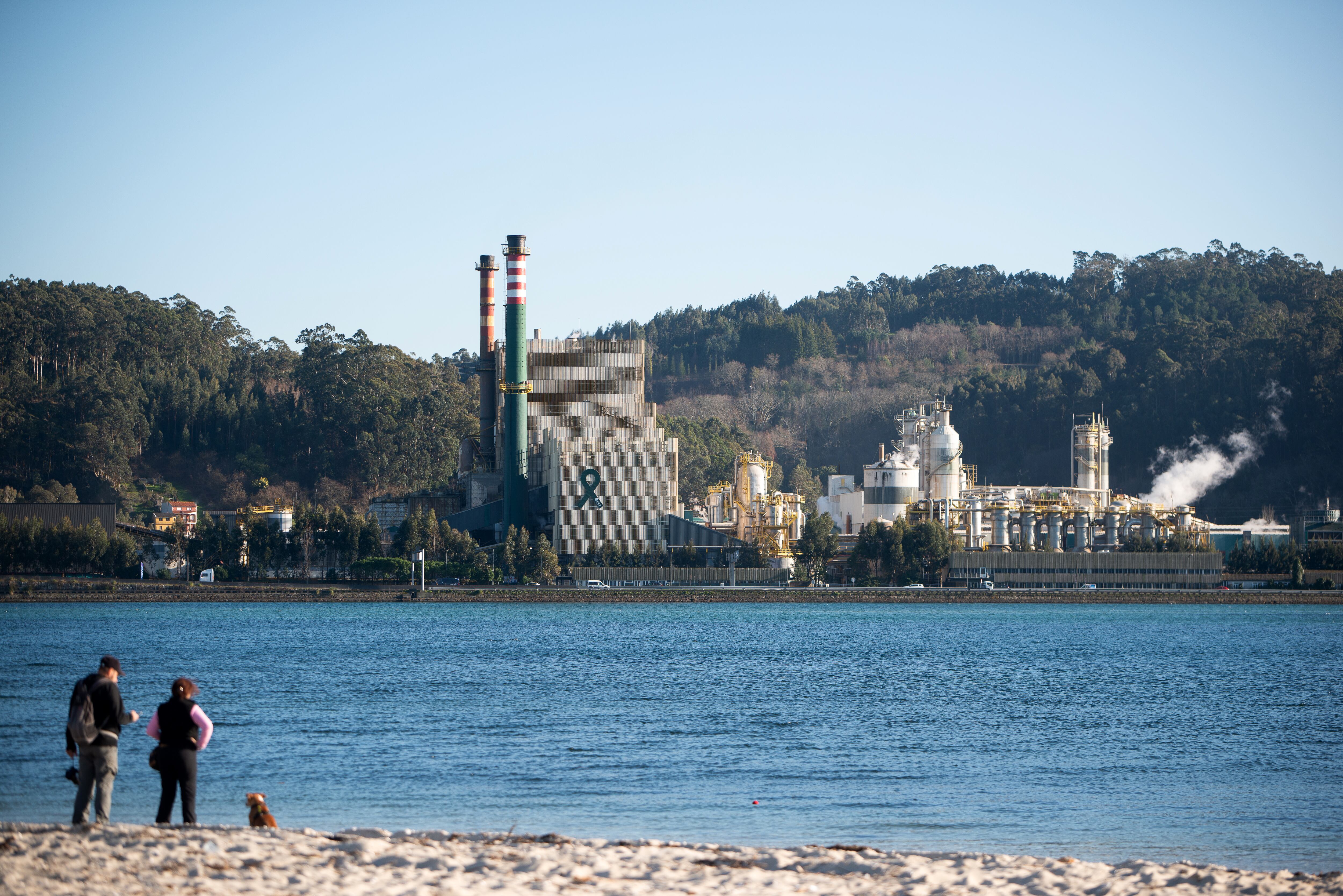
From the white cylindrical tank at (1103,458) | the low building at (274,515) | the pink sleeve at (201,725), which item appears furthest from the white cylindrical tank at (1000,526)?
the pink sleeve at (201,725)

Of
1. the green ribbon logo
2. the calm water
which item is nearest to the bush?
the green ribbon logo

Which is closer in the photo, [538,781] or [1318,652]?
[538,781]

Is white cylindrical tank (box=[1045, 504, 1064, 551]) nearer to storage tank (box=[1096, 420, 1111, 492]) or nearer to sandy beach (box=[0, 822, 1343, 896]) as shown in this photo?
storage tank (box=[1096, 420, 1111, 492])

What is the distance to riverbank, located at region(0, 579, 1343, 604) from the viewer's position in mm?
96250

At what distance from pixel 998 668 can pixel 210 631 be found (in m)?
37.8

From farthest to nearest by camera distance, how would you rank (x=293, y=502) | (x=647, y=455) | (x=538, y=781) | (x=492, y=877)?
(x=293, y=502) < (x=647, y=455) < (x=538, y=781) < (x=492, y=877)

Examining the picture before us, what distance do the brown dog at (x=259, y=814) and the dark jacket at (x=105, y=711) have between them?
2.61 metres

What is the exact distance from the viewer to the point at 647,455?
340ft

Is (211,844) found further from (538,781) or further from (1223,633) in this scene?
(1223,633)

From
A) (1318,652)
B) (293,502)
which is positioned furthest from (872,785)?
(293,502)

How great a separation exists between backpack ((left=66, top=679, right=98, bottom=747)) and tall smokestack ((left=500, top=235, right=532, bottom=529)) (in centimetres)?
8419

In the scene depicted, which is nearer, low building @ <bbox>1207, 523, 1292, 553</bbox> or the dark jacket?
the dark jacket

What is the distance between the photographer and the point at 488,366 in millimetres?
111875

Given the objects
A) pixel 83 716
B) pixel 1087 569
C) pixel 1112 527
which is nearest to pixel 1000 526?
pixel 1087 569
